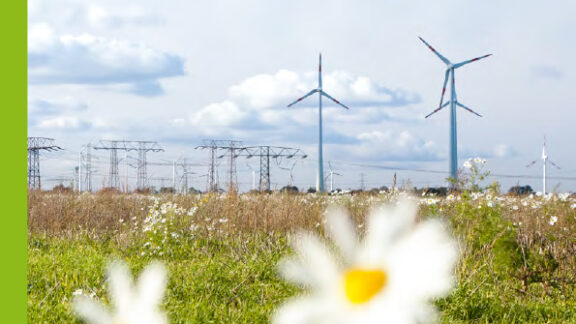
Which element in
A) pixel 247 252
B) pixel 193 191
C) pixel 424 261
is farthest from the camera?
pixel 193 191

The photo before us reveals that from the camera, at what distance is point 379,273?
0.83 ft

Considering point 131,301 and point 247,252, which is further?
point 247,252

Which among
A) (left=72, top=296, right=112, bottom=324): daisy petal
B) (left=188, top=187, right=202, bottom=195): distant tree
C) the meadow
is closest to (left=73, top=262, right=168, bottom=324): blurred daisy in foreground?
(left=72, top=296, right=112, bottom=324): daisy petal

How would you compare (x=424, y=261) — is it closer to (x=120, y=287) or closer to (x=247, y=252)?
(x=120, y=287)

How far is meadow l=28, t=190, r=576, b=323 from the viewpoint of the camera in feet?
13.9

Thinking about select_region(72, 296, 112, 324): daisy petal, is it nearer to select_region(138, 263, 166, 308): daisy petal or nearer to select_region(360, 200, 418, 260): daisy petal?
select_region(138, 263, 166, 308): daisy petal

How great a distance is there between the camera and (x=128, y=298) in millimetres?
274

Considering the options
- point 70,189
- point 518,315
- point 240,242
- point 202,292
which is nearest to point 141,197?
point 70,189

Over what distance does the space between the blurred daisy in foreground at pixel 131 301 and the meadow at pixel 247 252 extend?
5.13 feet

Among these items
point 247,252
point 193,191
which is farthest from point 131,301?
point 193,191

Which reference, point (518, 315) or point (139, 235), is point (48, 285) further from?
point (518, 315)

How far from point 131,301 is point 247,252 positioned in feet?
21.3

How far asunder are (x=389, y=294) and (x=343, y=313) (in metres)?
0.02

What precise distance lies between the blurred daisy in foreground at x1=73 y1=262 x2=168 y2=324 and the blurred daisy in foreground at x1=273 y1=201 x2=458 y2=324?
2.0 inches
